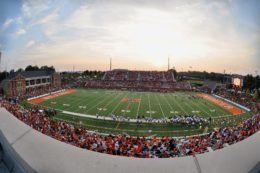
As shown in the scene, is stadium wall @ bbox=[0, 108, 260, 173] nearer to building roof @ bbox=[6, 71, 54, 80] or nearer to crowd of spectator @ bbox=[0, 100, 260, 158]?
crowd of spectator @ bbox=[0, 100, 260, 158]

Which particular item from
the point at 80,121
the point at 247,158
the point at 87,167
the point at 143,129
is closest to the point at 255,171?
the point at 247,158

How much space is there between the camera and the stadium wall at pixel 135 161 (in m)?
1.57

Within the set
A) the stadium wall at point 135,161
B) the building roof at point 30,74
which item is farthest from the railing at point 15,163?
the building roof at point 30,74

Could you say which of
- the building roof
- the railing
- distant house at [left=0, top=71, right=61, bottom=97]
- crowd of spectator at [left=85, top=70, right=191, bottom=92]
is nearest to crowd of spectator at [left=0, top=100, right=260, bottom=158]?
the railing

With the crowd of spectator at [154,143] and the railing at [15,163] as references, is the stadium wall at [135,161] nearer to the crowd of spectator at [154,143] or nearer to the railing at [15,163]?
the railing at [15,163]

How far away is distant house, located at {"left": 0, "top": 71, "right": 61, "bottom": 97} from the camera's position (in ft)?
111

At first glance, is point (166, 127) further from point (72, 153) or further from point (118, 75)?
point (118, 75)

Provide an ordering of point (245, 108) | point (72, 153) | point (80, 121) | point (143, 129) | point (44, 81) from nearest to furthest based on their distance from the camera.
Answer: point (72, 153)
point (143, 129)
point (80, 121)
point (245, 108)
point (44, 81)

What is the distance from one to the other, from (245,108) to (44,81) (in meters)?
39.3

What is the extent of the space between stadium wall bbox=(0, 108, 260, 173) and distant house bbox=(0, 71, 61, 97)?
107 feet

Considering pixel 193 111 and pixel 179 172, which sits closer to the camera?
pixel 179 172

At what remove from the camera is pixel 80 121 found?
16.4 meters

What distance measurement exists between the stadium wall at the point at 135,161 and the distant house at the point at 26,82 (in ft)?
107

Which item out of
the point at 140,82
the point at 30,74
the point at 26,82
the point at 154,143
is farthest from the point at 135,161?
the point at 140,82
